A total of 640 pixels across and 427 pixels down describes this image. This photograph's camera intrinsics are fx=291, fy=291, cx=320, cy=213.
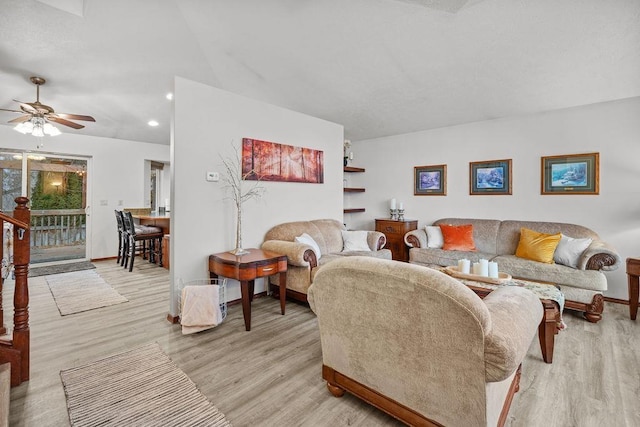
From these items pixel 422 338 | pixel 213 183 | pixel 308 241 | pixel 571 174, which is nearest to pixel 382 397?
pixel 422 338

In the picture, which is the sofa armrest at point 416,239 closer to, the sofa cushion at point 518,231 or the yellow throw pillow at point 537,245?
the sofa cushion at point 518,231

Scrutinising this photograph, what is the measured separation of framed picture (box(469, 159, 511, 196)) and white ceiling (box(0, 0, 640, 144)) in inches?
29.9

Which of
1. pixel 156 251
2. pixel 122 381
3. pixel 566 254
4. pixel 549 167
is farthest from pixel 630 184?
pixel 156 251

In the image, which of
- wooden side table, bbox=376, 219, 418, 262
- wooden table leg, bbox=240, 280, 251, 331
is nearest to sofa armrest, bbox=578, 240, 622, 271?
wooden side table, bbox=376, 219, 418, 262

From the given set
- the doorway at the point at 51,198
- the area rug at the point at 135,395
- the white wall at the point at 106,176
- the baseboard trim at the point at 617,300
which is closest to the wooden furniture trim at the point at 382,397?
the area rug at the point at 135,395

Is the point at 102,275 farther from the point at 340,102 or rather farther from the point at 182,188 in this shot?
the point at 340,102

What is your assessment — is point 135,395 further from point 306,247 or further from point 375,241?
point 375,241

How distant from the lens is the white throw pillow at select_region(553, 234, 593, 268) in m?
3.21

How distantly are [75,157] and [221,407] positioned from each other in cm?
601

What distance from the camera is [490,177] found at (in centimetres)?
442

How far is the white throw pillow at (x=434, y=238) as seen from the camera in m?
4.40

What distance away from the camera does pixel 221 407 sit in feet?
5.60

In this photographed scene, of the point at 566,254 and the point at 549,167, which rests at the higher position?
the point at 549,167

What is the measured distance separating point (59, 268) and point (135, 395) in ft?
15.1
